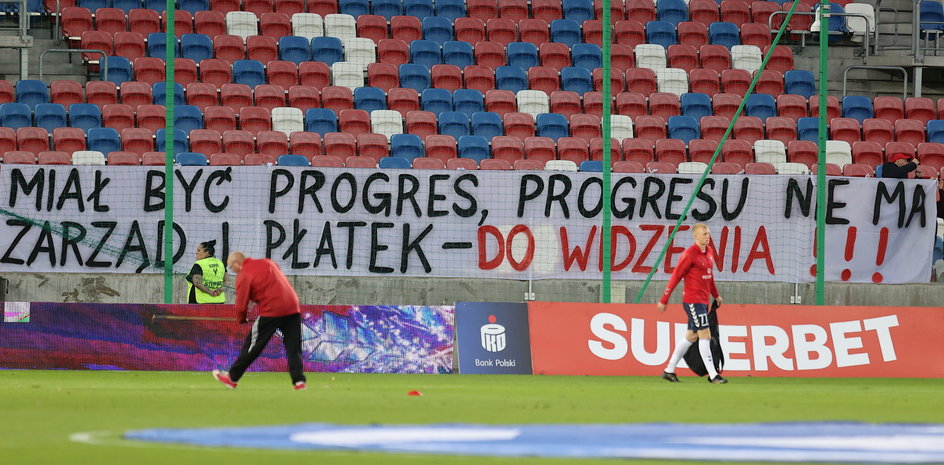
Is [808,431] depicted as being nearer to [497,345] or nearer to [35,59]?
[497,345]

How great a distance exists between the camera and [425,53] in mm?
25531

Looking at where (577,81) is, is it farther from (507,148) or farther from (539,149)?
(507,148)

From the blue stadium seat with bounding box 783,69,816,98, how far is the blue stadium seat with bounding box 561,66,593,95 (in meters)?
3.98

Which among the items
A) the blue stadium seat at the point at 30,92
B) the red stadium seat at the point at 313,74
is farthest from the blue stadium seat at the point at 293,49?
the blue stadium seat at the point at 30,92

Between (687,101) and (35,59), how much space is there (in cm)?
1216

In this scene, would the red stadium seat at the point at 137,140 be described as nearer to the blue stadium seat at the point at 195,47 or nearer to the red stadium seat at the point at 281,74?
the red stadium seat at the point at 281,74

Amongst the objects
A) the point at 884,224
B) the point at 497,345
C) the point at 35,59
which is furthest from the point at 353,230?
the point at 35,59

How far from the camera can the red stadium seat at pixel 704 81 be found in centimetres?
2566

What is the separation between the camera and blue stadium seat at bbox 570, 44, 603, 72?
85.8ft

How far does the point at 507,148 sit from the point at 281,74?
4.72 m

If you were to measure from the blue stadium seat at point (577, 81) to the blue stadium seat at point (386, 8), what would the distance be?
3.90 m

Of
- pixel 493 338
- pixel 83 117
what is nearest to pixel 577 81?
pixel 83 117

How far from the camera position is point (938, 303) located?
19141 millimetres

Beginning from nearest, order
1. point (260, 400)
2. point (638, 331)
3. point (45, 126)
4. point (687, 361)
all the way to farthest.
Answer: point (260, 400) → point (687, 361) → point (638, 331) → point (45, 126)
